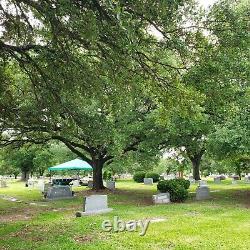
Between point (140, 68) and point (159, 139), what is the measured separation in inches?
521

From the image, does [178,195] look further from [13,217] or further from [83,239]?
[83,239]

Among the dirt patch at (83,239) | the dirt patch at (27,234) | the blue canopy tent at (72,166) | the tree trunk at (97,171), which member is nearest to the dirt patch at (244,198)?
the dirt patch at (83,239)

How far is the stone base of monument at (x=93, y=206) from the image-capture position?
51.1 ft

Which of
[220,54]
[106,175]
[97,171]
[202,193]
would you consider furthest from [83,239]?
[106,175]

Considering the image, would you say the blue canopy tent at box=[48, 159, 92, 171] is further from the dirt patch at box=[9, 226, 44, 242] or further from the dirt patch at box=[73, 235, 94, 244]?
the dirt patch at box=[73, 235, 94, 244]

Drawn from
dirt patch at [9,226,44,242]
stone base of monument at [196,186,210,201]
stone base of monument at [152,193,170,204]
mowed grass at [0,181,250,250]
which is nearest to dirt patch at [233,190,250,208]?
stone base of monument at [196,186,210,201]

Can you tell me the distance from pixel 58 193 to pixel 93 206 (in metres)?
10.3

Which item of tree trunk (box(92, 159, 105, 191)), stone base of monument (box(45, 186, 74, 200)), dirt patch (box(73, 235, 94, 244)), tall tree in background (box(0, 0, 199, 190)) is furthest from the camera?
tree trunk (box(92, 159, 105, 191))

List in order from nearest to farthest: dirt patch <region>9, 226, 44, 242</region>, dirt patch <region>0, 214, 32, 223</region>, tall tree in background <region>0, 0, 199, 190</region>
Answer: tall tree in background <region>0, 0, 199, 190</region>
dirt patch <region>9, 226, 44, 242</region>
dirt patch <region>0, 214, 32, 223</region>

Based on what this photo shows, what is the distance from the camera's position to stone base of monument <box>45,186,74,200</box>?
25.2m

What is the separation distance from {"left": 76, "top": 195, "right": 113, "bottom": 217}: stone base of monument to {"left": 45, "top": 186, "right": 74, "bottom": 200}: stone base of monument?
9.65 m

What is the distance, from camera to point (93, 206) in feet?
52.2

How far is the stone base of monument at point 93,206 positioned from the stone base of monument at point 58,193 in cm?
965

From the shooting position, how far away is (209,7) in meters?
9.62
